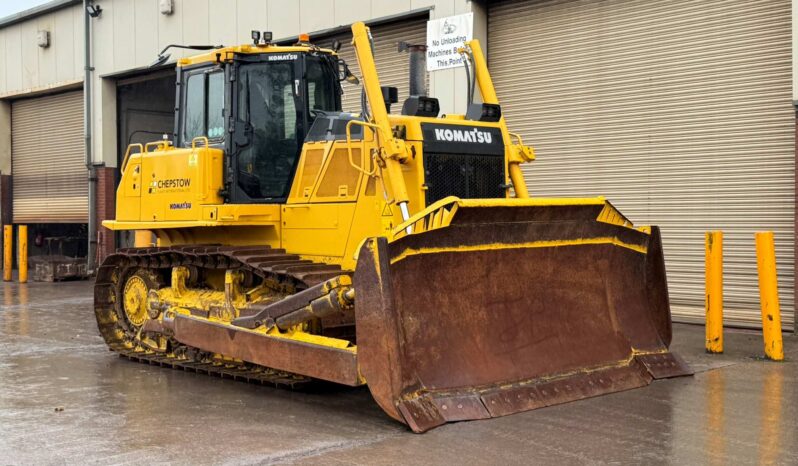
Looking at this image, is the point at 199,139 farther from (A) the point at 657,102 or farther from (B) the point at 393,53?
(B) the point at 393,53

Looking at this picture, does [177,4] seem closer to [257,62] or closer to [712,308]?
[257,62]

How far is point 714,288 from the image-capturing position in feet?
32.9

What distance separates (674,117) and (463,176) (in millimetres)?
5299

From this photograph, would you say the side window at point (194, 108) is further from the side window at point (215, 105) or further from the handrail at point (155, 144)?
the handrail at point (155, 144)

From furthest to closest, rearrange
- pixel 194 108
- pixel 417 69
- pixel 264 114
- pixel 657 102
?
1. pixel 657 102
2. pixel 194 108
3. pixel 264 114
4. pixel 417 69

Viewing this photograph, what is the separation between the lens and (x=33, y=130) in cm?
2573

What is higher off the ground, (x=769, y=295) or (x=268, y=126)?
(x=268, y=126)

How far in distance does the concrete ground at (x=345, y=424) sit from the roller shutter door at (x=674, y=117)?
277cm

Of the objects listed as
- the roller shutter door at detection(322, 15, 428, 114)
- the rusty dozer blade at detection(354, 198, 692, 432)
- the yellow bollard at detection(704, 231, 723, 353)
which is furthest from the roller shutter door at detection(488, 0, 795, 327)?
the rusty dozer blade at detection(354, 198, 692, 432)

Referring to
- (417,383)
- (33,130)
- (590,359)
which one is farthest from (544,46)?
(33,130)

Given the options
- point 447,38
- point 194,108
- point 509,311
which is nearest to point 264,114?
point 194,108

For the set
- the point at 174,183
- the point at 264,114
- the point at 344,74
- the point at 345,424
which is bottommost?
the point at 345,424

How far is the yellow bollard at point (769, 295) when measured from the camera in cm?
967

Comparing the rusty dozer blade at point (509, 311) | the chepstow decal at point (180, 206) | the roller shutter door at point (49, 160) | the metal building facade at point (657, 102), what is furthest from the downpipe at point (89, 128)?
the rusty dozer blade at point (509, 311)
